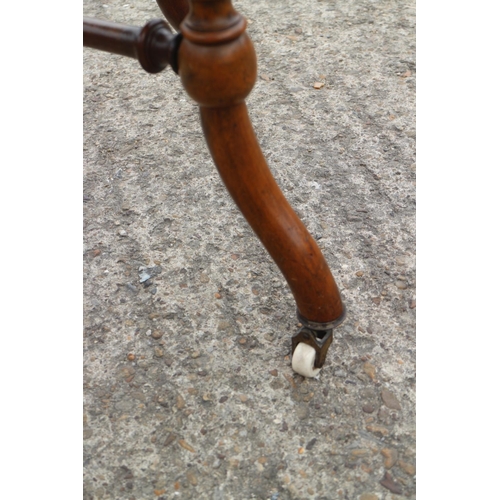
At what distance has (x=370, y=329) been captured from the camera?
3.83 ft

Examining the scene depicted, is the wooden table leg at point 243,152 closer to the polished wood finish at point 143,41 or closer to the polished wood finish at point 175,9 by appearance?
the polished wood finish at point 143,41

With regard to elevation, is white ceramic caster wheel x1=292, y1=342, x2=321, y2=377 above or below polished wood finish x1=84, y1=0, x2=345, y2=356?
below

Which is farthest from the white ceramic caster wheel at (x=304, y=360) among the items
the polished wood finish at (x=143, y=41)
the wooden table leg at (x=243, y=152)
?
the polished wood finish at (x=143, y=41)

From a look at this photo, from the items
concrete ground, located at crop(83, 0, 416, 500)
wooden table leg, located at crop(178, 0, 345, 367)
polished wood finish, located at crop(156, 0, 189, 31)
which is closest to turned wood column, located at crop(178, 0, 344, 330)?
wooden table leg, located at crop(178, 0, 345, 367)

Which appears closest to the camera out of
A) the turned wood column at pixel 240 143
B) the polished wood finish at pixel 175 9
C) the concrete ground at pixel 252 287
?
the turned wood column at pixel 240 143

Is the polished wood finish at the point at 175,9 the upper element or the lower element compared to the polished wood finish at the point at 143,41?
lower

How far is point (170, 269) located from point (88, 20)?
540mm

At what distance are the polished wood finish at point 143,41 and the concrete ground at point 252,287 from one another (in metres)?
0.52

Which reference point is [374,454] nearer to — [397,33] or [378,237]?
[378,237]

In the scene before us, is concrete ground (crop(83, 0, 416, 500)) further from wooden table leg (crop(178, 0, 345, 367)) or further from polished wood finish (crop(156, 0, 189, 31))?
polished wood finish (crop(156, 0, 189, 31))

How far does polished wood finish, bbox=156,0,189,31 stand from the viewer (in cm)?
122

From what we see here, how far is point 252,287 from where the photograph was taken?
126 cm

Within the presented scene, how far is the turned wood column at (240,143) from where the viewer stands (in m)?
0.78

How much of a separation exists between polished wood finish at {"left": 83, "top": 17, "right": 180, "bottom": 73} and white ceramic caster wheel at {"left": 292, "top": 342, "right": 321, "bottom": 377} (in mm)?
490
